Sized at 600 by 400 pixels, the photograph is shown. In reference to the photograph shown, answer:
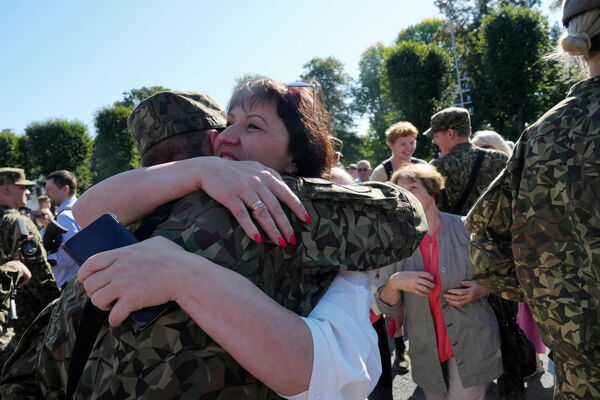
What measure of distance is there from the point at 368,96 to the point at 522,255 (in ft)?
182

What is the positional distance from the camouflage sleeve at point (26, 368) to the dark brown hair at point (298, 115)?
36.5 inches

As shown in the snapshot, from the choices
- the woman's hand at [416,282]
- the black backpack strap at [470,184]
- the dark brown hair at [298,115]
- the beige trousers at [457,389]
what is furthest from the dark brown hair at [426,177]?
the dark brown hair at [298,115]

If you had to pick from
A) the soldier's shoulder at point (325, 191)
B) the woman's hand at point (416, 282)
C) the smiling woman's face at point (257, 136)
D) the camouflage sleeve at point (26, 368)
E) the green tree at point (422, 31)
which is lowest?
the woman's hand at point (416, 282)

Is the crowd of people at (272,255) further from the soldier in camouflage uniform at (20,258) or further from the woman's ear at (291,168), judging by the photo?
the soldier in camouflage uniform at (20,258)

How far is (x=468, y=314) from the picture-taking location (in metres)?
3.00

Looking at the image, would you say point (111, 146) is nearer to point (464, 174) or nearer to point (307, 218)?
point (464, 174)

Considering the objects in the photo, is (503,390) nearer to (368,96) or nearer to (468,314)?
(468,314)

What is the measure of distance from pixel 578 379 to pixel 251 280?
134 cm

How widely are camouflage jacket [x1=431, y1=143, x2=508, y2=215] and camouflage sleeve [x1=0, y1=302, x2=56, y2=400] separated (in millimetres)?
3751

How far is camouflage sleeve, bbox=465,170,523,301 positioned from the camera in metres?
1.88

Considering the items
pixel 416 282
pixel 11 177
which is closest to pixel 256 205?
pixel 416 282

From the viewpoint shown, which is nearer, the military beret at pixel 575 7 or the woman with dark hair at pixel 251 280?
the woman with dark hair at pixel 251 280

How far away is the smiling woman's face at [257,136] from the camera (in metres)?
1.47

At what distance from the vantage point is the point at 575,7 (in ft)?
5.62
